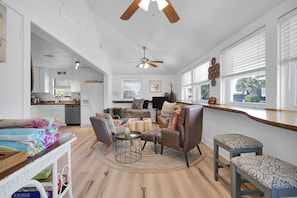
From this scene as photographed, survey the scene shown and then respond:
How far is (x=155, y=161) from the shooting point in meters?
2.71

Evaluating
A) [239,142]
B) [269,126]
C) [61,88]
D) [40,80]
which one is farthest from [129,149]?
[40,80]

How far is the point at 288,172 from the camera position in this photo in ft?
3.45

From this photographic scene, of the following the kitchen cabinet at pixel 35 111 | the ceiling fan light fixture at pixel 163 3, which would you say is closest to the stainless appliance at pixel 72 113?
the kitchen cabinet at pixel 35 111

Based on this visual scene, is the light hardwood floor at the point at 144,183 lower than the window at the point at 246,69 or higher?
lower

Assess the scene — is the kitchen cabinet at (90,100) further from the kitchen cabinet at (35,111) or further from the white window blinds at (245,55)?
the white window blinds at (245,55)

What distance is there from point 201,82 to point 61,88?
5.64 metres

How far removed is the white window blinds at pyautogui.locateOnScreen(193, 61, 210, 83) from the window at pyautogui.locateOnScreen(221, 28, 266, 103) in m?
0.86

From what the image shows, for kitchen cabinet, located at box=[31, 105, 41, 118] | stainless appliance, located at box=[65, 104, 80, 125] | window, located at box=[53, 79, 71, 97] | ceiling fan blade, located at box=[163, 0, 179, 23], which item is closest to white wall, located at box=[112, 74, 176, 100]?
stainless appliance, located at box=[65, 104, 80, 125]

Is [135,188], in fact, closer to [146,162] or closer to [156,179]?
[156,179]

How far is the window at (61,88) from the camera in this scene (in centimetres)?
646

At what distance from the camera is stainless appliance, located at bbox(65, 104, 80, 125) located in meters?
6.11

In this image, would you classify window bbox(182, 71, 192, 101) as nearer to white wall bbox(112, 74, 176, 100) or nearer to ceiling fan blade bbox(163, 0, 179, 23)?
white wall bbox(112, 74, 176, 100)

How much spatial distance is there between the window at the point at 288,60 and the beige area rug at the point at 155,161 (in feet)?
5.30

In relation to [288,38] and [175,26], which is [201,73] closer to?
[175,26]
